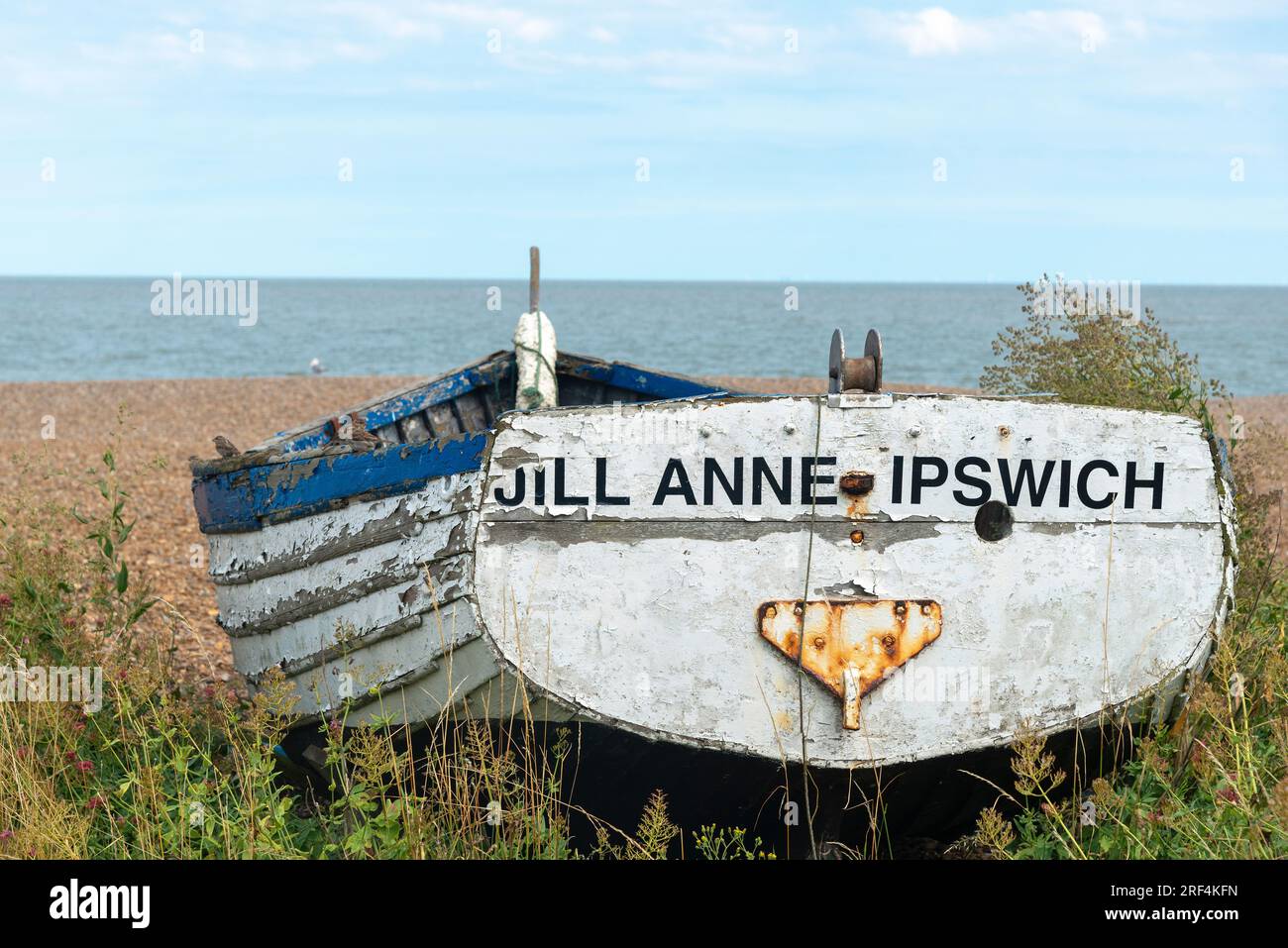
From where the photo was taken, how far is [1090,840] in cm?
372

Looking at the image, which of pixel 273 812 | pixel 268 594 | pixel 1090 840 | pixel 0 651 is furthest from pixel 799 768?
pixel 0 651

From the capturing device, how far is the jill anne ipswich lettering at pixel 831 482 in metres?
3.38

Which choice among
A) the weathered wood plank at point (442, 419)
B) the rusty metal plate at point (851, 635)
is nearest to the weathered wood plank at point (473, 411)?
the weathered wood plank at point (442, 419)

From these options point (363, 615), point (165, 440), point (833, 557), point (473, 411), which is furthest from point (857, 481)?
point (165, 440)

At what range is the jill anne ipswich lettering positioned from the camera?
338 centimetres

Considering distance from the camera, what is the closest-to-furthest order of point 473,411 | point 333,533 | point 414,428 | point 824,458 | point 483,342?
point 824,458 < point 333,533 < point 414,428 < point 473,411 < point 483,342

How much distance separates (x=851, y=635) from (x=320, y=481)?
5.87ft

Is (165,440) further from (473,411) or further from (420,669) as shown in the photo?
(420,669)

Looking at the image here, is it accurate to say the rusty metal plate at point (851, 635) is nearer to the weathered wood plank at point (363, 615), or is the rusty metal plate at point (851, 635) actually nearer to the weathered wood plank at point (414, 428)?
the weathered wood plank at point (363, 615)

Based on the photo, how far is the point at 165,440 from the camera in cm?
1852

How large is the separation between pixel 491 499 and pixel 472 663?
0.50m

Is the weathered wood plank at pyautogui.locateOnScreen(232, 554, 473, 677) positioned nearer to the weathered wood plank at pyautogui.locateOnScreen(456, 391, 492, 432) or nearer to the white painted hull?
the white painted hull

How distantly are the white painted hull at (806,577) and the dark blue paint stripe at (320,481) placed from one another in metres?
0.08
